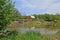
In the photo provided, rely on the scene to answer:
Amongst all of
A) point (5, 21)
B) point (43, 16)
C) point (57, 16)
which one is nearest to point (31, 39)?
point (5, 21)

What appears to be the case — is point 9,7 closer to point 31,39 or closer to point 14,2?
point 14,2

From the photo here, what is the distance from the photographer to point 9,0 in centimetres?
1492

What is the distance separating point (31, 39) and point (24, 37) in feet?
1.26

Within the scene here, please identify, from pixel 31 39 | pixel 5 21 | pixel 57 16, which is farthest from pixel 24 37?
pixel 57 16

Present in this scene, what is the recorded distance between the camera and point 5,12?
14.3 meters

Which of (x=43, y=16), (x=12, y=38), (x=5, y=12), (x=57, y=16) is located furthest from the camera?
(x=43, y=16)

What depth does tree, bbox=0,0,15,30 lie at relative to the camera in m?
14.3

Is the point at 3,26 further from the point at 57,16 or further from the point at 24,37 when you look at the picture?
the point at 57,16

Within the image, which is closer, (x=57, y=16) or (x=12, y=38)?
(x=12, y=38)

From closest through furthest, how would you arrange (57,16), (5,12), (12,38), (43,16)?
1. (12,38)
2. (5,12)
3. (57,16)
4. (43,16)

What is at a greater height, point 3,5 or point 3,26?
point 3,5

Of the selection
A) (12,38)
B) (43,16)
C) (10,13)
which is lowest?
(43,16)

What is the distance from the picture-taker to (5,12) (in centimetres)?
1432

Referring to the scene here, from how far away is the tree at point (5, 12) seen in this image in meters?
14.3
